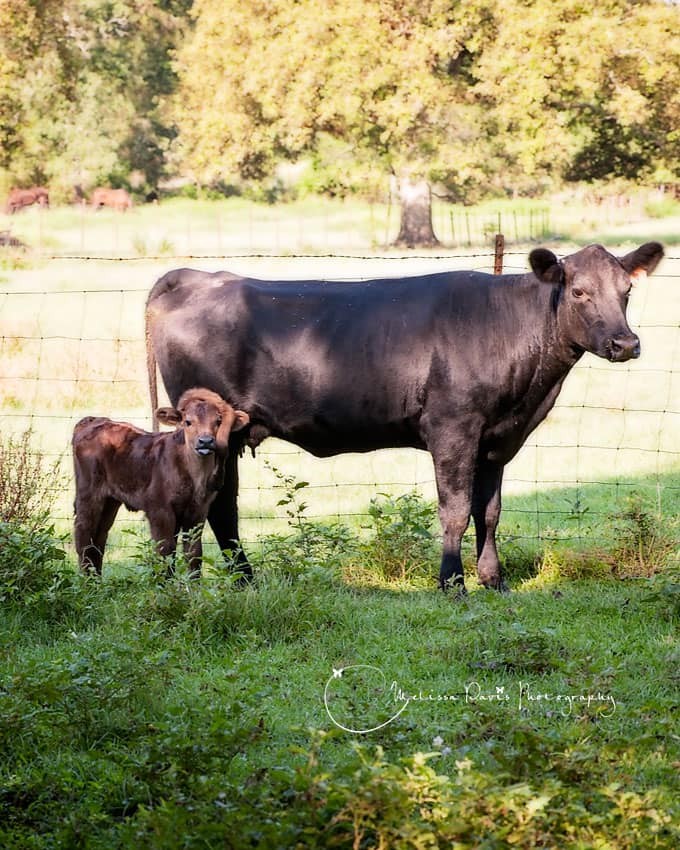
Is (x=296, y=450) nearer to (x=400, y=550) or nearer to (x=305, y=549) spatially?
(x=400, y=550)

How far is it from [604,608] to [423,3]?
26.8m

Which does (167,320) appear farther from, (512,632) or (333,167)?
(333,167)

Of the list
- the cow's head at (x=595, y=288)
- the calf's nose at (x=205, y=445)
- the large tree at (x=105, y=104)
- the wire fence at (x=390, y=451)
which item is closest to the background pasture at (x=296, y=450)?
the wire fence at (x=390, y=451)

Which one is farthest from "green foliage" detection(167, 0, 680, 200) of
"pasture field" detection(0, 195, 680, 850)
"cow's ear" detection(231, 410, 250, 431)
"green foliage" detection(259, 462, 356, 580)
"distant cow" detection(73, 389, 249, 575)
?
"distant cow" detection(73, 389, 249, 575)

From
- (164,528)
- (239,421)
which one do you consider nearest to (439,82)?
Result: (239,421)

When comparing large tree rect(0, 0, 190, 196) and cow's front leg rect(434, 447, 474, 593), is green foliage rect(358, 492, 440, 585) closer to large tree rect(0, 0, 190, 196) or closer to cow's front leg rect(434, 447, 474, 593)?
cow's front leg rect(434, 447, 474, 593)

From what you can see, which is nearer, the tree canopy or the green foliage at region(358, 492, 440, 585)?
the green foliage at region(358, 492, 440, 585)

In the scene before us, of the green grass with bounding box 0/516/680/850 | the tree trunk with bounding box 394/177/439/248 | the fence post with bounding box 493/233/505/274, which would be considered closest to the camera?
the green grass with bounding box 0/516/680/850

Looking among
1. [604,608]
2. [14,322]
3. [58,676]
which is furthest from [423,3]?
[58,676]

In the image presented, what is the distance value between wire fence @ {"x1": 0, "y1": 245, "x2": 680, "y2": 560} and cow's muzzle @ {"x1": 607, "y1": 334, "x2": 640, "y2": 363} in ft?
4.72

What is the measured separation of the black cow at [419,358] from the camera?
316 inches

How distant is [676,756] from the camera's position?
5.00 metres

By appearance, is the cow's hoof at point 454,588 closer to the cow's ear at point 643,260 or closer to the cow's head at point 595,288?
the cow's head at point 595,288

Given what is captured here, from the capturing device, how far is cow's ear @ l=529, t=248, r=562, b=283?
7.90 metres
